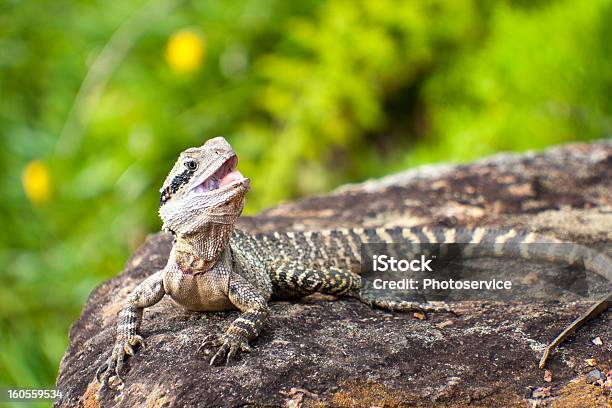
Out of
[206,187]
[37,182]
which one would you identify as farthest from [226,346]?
[37,182]

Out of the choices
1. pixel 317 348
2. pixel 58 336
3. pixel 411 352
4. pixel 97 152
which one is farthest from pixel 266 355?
pixel 97 152

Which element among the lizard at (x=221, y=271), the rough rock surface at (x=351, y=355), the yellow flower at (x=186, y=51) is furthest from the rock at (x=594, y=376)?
the yellow flower at (x=186, y=51)

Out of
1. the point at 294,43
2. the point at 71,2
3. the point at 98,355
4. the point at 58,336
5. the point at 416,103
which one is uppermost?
the point at 71,2

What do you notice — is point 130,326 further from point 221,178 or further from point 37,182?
point 37,182

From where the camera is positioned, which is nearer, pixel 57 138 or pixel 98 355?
pixel 98 355

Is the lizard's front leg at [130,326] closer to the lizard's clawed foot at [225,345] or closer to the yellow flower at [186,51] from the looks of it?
the lizard's clawed foot at [225,345]

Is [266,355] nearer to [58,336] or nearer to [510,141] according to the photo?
[58,336]
